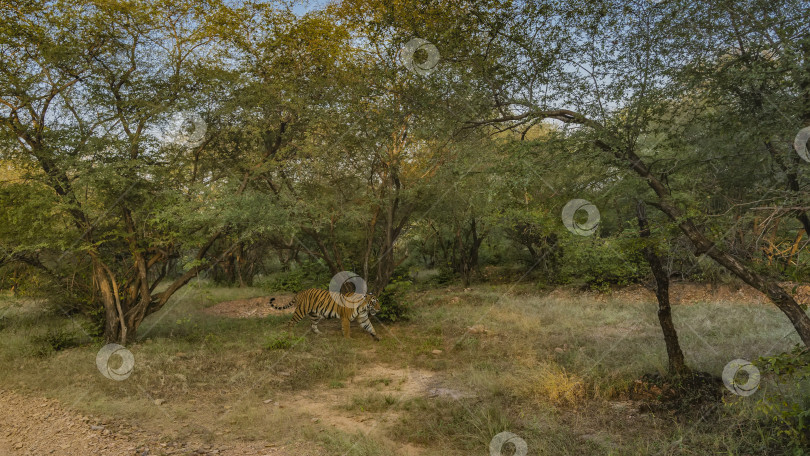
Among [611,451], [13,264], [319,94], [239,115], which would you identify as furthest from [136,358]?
[611,451]

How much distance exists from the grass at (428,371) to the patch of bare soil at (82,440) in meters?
0.28

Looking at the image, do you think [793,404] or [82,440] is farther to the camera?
[82,440]

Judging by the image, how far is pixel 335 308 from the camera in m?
11.7

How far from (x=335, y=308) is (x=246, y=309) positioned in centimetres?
587

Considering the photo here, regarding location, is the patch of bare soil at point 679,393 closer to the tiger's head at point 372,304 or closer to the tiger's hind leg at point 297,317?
the tiger's head at point 372,304

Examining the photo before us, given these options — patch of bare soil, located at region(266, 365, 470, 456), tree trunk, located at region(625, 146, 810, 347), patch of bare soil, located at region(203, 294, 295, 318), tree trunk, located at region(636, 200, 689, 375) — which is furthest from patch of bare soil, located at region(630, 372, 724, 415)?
patch of bare soil, located at region(203, 294, 295, 318)

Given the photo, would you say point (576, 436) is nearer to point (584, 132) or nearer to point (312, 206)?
point (584, 132)

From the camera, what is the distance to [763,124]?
19.0 feet

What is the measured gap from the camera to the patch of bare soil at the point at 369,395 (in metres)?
5.90

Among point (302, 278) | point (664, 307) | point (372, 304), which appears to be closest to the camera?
point (664, 307)

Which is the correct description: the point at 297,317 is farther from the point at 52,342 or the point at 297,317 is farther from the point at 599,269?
the point at 599,269

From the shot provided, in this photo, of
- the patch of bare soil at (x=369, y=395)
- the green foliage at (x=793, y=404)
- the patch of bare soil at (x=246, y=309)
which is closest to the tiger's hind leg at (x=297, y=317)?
the patch of bare soil at (x=246, y=309)

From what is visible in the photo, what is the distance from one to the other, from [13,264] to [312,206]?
6546 mm

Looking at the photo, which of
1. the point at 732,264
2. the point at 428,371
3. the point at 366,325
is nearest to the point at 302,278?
the point at 366,325
